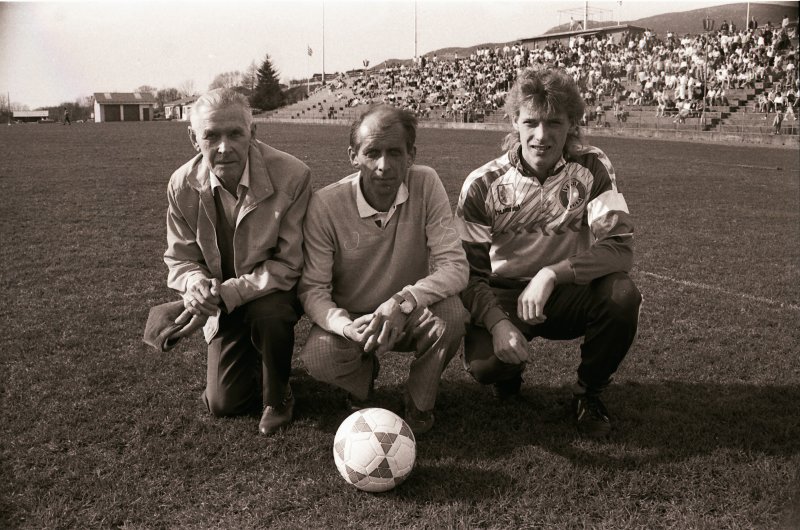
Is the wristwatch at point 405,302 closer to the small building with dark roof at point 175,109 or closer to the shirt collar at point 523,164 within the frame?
the shirt collar at point 523,164

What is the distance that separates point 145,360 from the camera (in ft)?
15.3

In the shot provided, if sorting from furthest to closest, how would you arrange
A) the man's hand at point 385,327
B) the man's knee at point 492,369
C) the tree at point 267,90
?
the tree at point 267,90 → the man's knee at point 492,369 → the man's hand at point 385,327

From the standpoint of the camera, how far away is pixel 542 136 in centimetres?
364

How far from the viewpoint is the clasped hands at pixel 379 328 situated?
3.33 m

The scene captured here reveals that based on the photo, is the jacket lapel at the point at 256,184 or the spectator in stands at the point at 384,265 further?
the jacket lapel at the point at 256,184

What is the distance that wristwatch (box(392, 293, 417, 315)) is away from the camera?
11.3 ft

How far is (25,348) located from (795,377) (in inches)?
197

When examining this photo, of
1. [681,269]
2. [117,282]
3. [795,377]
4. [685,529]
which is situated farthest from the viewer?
[681,269]

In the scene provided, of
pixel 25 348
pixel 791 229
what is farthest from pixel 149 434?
pixel 791 229

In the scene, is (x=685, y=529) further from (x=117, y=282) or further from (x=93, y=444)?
(x=117, y=282)

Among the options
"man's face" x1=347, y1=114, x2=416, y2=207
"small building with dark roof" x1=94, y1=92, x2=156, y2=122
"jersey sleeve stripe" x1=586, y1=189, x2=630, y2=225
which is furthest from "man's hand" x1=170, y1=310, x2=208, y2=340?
"small building with dark roof" x1=94, y1=92, x2=156, y2=122

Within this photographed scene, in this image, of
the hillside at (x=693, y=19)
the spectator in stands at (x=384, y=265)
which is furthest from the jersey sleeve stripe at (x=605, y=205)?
the hillside at (x=693, y=19)

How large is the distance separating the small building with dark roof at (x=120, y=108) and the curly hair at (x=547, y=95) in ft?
310

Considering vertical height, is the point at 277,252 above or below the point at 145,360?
above
